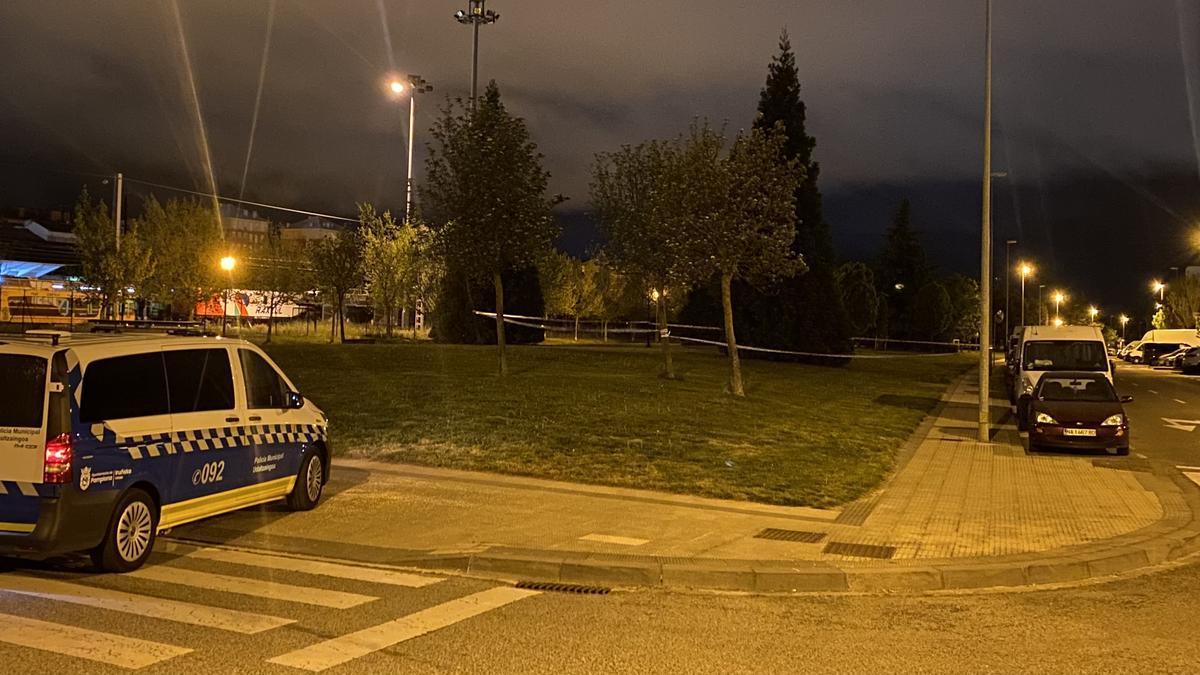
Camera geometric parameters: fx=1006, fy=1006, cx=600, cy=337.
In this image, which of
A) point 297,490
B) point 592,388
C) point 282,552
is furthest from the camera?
point 592,388

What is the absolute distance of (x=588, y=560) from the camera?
8398 millimetres

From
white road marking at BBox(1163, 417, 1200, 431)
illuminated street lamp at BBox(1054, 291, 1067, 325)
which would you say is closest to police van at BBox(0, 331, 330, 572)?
white road marking at BBox(1163, 417, 1200, 431)

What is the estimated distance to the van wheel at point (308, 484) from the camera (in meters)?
10.2

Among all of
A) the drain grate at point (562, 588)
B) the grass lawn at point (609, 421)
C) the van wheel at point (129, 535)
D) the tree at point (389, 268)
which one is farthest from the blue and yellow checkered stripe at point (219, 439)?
the tree at point (389, 268)

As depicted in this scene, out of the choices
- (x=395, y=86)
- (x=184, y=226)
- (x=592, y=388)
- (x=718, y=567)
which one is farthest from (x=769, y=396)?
(x=184, y=226)

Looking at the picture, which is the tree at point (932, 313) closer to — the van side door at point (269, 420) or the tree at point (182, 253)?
the tree at point (182, 253)

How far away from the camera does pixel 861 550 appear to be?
920cm

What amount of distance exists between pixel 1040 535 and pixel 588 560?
4741 millimetres

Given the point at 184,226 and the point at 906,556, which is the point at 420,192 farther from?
the point at 184,226

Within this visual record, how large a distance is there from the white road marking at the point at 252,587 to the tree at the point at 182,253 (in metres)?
35.1

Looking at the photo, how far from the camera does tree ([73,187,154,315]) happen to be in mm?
37688

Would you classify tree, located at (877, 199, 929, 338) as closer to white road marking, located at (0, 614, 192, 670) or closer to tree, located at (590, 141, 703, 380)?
tree, located at (590, 141, 703, 380)

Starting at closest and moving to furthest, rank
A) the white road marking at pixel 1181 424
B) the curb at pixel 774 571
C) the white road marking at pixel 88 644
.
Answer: the white road marking at pixel 88 644 → the curb at pixel 774 571 → the white road marking at pixel 1181 424

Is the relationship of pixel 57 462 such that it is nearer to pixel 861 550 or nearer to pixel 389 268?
pixel 861 550
